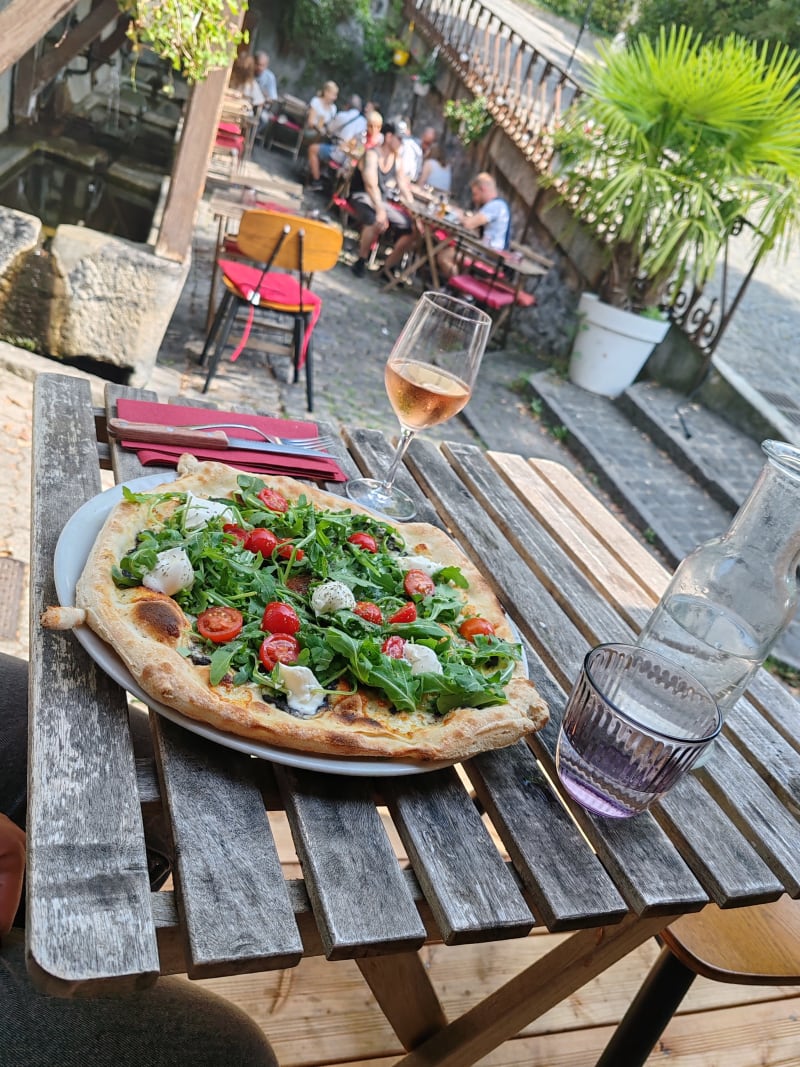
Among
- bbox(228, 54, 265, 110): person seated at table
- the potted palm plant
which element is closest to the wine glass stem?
the potted palm plant

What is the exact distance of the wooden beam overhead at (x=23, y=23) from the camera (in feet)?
12.3

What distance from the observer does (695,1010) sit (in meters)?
2.25

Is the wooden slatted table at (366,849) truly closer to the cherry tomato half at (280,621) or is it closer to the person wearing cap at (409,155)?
the cherry tomato half at (280,621)

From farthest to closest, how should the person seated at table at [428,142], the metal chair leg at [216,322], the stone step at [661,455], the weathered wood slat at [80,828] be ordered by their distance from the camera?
the person seated at table at [428,142], the stone step at [661,455], the metal chair leg at [216,322], the weathered wood slat at [80,828]

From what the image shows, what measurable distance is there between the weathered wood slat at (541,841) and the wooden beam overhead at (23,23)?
13.1 ft

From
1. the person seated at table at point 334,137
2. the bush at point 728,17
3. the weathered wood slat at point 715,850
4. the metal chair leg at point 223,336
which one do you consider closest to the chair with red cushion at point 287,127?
the person seated at table at point 334,137

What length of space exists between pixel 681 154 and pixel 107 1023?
7892 millimetres

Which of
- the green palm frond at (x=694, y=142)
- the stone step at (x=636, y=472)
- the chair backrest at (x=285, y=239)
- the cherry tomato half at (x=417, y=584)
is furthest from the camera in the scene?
the green palm frond at (x=694, y=142)

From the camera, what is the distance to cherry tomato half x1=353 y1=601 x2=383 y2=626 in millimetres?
1186

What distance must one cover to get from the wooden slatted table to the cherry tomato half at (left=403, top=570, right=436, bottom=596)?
0.72ft

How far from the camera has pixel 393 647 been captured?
1.14m


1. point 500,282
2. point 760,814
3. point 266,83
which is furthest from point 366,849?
point 266,83

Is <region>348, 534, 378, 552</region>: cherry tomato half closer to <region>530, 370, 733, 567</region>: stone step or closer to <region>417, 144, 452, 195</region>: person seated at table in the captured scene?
<region>530, 370, 733, 567</region>: stone step

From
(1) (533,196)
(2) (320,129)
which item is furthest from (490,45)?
(1) (533,196)
